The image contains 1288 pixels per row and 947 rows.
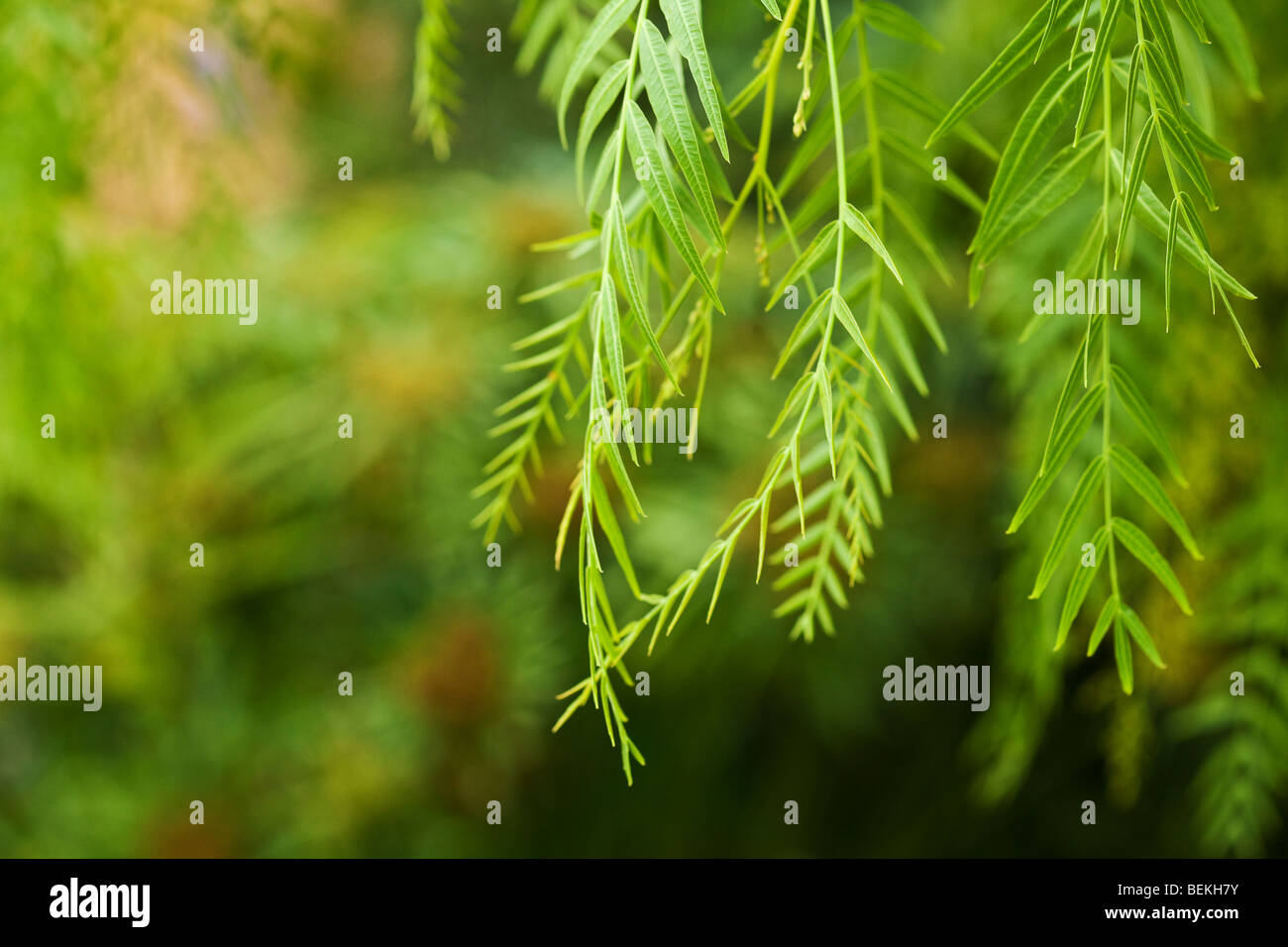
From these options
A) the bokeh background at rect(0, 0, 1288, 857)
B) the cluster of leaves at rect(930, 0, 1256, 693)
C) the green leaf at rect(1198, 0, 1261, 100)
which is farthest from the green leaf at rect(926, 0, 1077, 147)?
the bokeh background at rect(0, 0, 1288, 857)

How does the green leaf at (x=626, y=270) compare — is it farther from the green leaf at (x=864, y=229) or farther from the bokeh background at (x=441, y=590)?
the bokeh background at (x=441, y=590)

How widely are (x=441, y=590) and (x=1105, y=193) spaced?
0.65 metres

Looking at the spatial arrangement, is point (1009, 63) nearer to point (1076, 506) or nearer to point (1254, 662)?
point (1076, 506)

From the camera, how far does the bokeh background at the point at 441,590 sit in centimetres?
65

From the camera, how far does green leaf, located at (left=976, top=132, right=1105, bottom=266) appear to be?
0.19 m

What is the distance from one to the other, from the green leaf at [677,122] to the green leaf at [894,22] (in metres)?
0.07

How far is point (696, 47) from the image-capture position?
0.57 ft

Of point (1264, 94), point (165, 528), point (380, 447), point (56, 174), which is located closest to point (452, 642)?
point (380, 447)

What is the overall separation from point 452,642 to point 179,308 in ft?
0.98

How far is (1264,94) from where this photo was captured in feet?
1.47

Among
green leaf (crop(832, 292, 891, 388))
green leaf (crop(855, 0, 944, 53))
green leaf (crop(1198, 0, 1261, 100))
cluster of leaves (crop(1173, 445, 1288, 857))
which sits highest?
green leaf (crop(1198, 0, 1261, 100))

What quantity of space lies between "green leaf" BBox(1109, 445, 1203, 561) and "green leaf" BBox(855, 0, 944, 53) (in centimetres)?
10

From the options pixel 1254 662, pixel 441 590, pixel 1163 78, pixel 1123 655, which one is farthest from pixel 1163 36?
pixel 441 590

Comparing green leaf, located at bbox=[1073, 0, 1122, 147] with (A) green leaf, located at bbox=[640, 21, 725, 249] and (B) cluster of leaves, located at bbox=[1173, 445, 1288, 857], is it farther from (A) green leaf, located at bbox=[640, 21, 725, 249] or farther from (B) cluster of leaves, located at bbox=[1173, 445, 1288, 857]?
(B) cluster of leaves, located at bbox=[1173, 445, 1288, 857]
